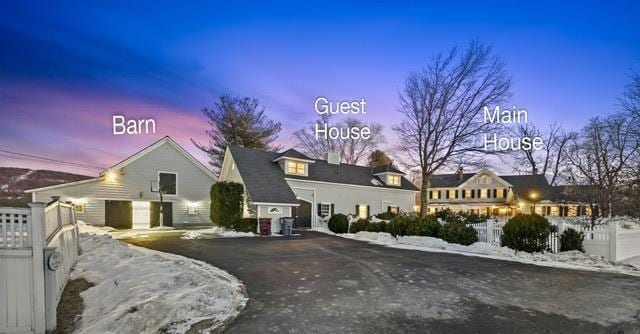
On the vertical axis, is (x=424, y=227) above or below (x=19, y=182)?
below

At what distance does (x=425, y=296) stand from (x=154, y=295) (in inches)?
185

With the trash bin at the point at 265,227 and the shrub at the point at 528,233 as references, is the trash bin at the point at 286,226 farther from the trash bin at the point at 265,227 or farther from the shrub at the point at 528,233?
the shrub at the point at 528,233

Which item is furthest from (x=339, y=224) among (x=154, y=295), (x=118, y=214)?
(x=154, y=295)

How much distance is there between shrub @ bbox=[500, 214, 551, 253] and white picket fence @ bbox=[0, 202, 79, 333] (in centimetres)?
1272

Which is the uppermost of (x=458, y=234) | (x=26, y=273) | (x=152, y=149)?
(x=152, y=149)

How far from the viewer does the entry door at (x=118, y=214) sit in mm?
21656

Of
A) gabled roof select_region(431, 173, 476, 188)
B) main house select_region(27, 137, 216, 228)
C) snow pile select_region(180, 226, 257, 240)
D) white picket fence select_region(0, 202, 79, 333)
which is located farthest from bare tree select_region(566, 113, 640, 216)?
main house select_region(27, 137, 216, 228)

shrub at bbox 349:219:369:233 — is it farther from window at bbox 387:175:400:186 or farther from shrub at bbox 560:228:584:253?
window at bbox 387:175:400:186

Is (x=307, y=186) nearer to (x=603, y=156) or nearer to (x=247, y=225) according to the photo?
(x=247, y=225)

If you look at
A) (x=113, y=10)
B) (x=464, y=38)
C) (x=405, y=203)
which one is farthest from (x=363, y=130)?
(x=113, y=10)

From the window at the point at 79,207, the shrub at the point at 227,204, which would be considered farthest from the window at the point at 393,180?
the window at the point at 79,207

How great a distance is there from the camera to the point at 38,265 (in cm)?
490

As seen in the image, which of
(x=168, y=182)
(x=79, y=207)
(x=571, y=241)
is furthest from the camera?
(x=168, y=182)

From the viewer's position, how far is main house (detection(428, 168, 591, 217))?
3919 cm
